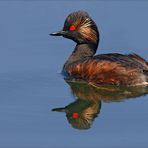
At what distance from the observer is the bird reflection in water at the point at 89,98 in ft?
41.2

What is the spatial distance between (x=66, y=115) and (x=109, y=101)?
3.08 ft

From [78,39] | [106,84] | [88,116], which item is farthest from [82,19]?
[88,116]

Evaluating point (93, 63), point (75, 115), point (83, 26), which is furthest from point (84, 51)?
point (75, 115)

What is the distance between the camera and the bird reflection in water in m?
12.6

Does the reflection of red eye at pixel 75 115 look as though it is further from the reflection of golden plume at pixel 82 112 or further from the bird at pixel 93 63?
the bird at pixel 93 63

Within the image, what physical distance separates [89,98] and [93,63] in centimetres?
83

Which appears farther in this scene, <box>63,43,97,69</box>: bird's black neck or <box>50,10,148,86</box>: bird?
<box>63,43,97,69</box>: bird's black neck

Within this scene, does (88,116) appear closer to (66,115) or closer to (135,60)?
(66,115)

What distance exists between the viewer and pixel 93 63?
14172 mm

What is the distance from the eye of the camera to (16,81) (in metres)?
14.2

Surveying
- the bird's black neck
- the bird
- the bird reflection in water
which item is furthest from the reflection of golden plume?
the bird's black neck

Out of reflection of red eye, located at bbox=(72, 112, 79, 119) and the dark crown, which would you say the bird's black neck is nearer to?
the dark crown

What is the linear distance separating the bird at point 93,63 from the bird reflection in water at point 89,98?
0.11 metres

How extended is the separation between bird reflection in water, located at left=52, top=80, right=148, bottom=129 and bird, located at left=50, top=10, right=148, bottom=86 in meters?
0.11
